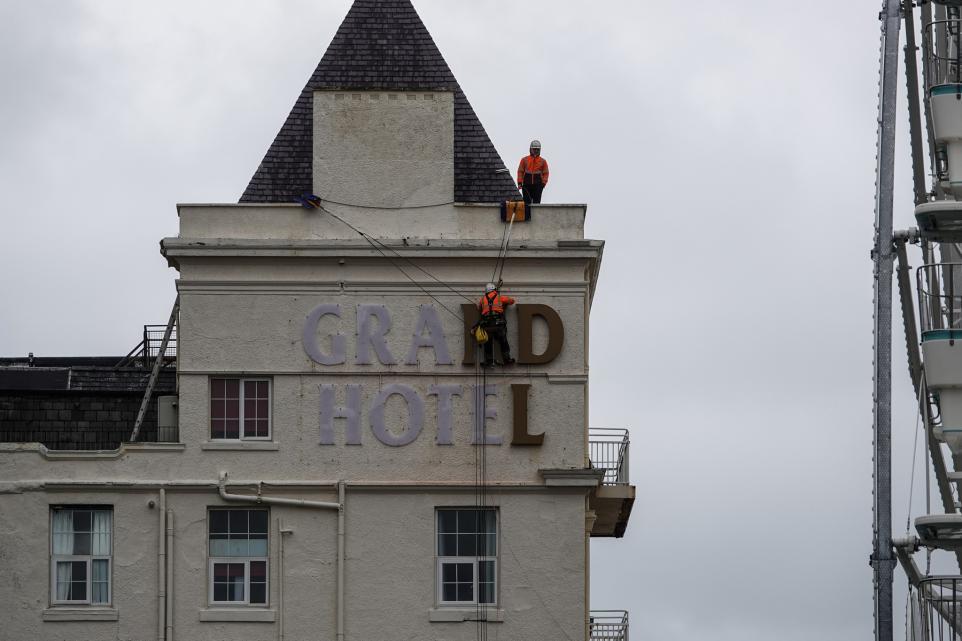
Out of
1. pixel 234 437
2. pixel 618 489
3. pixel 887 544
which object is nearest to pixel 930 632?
pixel 887 544

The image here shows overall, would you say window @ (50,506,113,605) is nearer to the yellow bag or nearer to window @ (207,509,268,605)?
window @ (207,509,268,605)

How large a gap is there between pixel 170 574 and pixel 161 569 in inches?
10.1

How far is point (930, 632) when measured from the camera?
7125 centimetres

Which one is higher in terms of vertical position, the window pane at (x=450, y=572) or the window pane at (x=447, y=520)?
the window pane at (x=447, y=520)

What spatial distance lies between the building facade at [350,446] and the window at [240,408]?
0.23ft

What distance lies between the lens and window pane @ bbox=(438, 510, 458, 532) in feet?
274

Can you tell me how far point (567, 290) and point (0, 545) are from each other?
15.4m

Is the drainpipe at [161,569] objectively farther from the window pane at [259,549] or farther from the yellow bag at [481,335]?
the yellow bag at [481,335]

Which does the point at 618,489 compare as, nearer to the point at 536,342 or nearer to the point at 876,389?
the point at 536,342

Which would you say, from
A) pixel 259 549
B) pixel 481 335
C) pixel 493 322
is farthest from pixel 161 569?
pixel 493 322

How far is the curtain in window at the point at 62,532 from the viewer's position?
8344 centimetres

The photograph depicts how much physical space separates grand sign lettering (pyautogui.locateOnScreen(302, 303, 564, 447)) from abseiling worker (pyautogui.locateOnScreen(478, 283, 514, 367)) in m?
0.41

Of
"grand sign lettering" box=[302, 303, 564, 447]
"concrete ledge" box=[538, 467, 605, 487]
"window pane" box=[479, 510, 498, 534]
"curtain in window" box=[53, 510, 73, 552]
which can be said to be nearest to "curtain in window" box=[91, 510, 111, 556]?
"curtain in window" box=[53, 510, 73, 552]

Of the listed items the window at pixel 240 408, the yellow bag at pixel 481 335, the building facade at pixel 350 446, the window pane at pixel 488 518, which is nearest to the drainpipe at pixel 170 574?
the building facade at pixel 350 446
